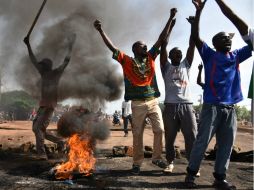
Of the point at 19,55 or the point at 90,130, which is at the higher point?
the point at 19,55

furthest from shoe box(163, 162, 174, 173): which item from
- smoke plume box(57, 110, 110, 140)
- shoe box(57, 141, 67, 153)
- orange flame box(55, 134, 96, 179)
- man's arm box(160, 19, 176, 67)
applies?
shoe box(57, 141, 67, 153)

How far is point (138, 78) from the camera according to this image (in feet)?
17.0

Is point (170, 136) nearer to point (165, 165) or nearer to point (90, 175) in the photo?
point (165, 165)

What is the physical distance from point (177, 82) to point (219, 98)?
102cm

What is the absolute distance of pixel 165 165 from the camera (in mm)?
5180

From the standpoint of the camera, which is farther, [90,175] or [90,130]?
[90,130]

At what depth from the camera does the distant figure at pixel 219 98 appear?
Answer: 4309 millimetres

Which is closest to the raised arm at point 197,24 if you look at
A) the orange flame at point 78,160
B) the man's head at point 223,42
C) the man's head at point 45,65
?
the man's head at point 223,42

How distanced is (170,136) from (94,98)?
13.8 feet

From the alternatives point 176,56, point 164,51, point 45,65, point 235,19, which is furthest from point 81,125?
point 235,19

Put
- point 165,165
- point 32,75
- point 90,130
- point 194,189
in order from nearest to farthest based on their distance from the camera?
1. point 194,189
2. point 165,165
3. point 90,130
4. point 32,75

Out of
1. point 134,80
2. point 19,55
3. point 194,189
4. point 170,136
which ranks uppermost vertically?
point 19,55

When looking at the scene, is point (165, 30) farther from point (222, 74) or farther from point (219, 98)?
point (219, 98)

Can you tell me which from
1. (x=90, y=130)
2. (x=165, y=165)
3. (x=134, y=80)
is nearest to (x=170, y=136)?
(x=165, y=165)
